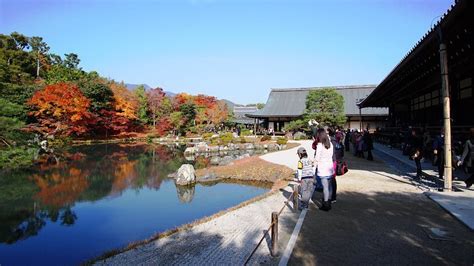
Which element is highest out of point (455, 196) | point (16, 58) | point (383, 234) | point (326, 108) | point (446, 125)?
point (16, 58)

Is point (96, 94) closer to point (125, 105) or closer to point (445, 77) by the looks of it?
point (125, 105)

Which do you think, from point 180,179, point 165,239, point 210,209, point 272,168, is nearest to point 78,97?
point 180,179

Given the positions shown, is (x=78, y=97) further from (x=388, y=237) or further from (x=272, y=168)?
(x=388, y=237)

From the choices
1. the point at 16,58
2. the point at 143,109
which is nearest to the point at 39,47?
the point at 16,58

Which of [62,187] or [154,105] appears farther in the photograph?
[154,105]

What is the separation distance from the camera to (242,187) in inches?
461

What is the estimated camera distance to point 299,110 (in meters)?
38.1

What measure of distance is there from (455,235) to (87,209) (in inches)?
364

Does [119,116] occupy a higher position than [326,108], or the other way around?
[119,116]

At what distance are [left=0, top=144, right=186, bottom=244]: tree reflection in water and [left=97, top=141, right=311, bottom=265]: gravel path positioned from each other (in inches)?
172

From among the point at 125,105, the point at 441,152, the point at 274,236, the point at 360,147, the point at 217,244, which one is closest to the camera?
the point at 274,236

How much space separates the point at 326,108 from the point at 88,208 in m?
23.6

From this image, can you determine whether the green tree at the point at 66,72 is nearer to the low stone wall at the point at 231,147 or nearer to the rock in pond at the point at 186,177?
the low stone wall at the point at 231,147

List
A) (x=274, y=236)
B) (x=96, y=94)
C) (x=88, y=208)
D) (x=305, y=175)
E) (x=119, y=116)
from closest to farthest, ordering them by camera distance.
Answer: (x=274, y=236) < (x=305, y=175) < (x=88, y=208) < (x=96, y=94) < (x=119, y=116)
